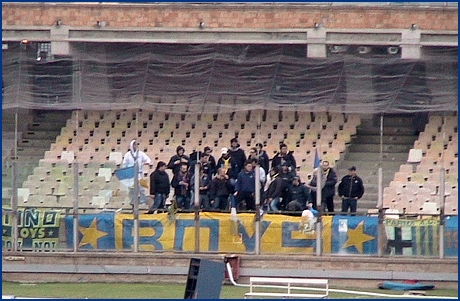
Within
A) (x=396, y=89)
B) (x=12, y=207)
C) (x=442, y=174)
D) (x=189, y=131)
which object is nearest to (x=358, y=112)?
(x=396, y=89)

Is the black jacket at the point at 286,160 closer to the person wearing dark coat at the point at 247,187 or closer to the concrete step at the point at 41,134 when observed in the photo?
the person wearing dark coat at the point at 247,187

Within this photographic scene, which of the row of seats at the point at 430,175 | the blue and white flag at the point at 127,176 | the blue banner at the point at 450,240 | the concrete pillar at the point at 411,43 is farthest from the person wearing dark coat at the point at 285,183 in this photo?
the concrete pillar at the point at 411,43

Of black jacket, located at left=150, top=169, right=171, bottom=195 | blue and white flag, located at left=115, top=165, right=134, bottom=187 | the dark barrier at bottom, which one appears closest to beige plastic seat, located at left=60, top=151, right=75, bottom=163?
black jacket, located at left=150, top=169, right=171, bottom=195

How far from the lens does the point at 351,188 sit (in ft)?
91.6

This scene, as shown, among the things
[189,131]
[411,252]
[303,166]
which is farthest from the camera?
[189,131]

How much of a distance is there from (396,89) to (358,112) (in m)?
0.96

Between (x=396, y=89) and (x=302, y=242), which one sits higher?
(x=396, y=89)

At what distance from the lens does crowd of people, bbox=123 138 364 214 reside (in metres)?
27.4

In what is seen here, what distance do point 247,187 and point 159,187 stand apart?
5.23 feet

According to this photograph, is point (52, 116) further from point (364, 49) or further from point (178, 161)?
point (364, 49)

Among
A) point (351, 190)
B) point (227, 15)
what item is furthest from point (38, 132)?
point (351, 190)

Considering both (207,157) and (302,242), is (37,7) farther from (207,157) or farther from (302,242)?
(302,242)

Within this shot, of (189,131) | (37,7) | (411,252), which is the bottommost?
(411,252)

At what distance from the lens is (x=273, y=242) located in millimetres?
26625
